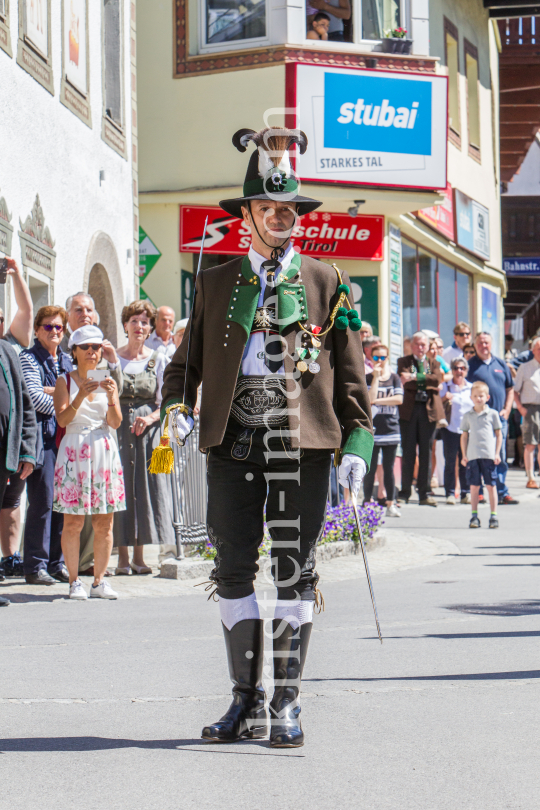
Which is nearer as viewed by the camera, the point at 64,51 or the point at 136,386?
the point at 136,386

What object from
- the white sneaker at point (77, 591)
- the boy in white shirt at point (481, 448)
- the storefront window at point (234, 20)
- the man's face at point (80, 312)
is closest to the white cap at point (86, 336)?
the man's face at point (80, 312)

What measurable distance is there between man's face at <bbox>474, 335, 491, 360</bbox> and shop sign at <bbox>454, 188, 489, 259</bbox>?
8374 mm

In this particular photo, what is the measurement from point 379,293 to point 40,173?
889cm

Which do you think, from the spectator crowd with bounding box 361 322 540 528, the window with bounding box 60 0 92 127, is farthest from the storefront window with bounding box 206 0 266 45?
the spectator crowd with bounding box 361 322 540 528

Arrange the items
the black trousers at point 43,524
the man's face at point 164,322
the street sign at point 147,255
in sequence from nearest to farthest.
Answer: the black trousers at point 43,524
the man's face at point 164,322
the street sign at point 147,255

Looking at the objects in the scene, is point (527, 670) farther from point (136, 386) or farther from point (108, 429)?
point (136, 386)

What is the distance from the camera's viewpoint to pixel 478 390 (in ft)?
42.2

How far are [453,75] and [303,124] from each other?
21.7 ft

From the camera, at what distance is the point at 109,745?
4191mm

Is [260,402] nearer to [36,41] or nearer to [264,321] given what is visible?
[264,321]

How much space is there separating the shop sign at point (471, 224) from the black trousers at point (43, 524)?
1604cm

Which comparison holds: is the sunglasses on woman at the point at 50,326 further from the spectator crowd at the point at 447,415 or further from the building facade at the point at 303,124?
the building facade at the point at 303,124

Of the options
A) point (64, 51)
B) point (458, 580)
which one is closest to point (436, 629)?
point (458, 580)

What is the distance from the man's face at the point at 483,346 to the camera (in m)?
15.8
